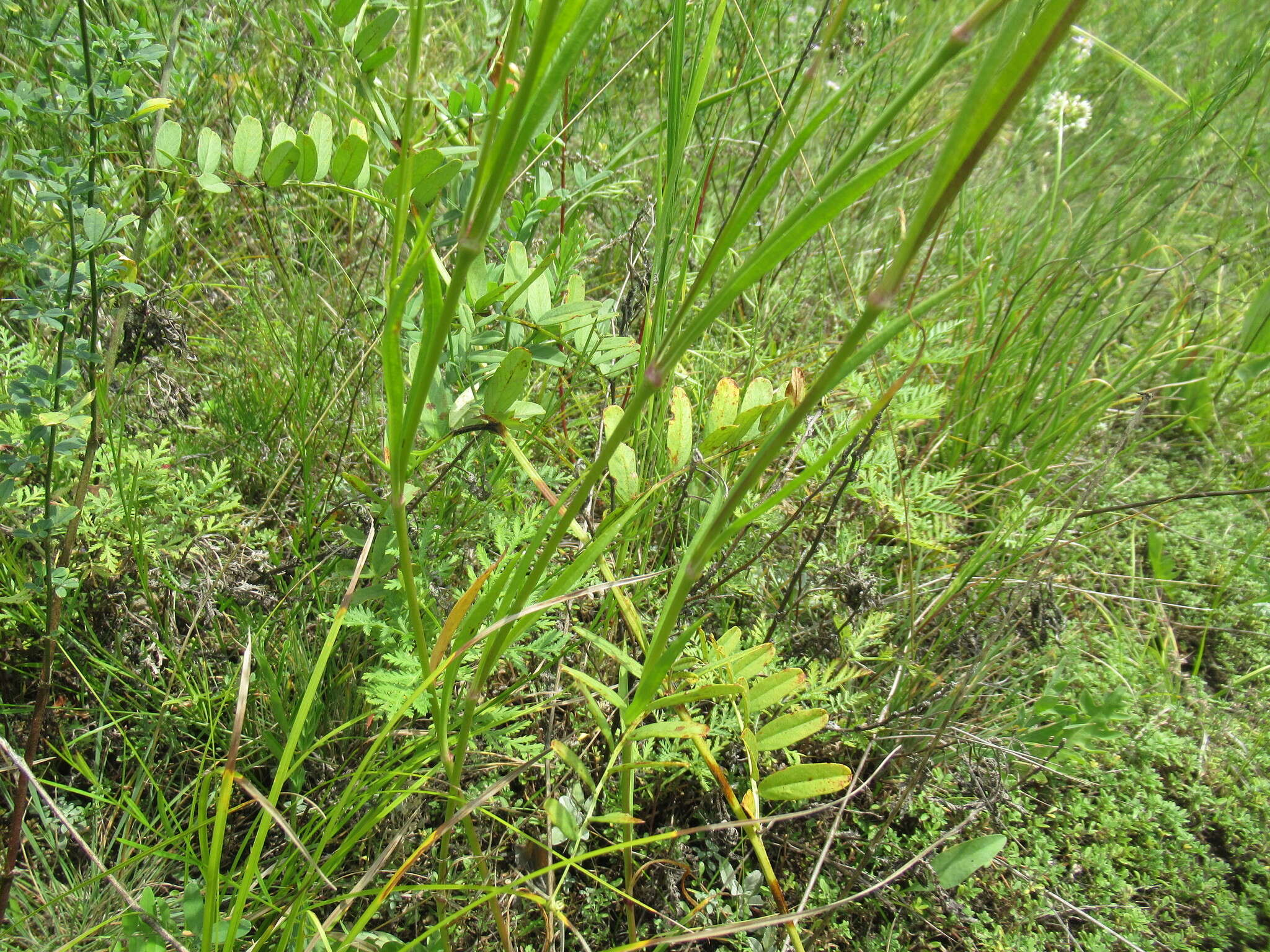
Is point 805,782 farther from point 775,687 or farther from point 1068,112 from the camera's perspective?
point 1068,112

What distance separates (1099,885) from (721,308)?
1.31 metres

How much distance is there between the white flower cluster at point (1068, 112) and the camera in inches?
110

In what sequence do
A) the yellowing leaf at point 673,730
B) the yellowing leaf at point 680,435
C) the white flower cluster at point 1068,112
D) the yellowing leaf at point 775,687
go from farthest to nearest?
the white flower cluster at point 1068,112
the yellowing leaf at point 680,435
the yellowing leaf at point 775,687
the yellowing leaf at point 673,730

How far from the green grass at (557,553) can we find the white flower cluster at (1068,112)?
3.14ft

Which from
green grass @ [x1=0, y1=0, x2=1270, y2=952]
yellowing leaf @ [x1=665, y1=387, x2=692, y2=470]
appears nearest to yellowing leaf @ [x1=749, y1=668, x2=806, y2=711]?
green grass @ [x1=0, y1=0, x2=1270, y2=952]

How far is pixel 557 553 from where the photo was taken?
1455mm

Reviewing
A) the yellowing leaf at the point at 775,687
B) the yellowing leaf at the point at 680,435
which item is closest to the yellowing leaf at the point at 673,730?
the yellowing leaf at the point at 775,687

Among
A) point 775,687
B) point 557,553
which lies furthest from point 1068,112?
point 775,687

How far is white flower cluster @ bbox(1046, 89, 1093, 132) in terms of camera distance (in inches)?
110

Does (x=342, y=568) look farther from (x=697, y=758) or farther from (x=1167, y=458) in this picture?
(x=1167, y=458)

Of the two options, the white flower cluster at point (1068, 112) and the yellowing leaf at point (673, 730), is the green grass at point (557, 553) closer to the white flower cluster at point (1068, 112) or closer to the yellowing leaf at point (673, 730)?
the yellowing leaf at point (673, 730)

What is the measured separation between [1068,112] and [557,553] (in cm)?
267

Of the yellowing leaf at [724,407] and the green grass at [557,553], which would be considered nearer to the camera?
the green grass at [557,553]

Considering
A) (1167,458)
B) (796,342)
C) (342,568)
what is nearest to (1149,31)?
(1167,458)
